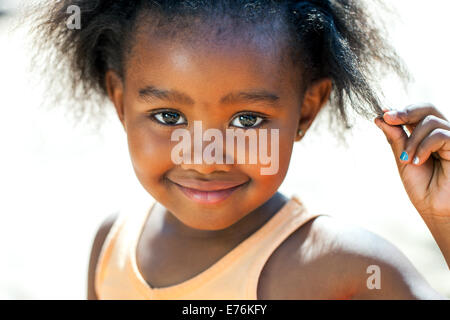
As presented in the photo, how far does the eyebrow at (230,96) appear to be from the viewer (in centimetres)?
149

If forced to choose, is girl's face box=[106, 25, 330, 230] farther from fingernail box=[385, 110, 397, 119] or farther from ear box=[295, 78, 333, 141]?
fingernail box=[385, 110, 397, 119]

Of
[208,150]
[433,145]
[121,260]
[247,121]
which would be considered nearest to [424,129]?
[433,145]

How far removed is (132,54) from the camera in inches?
65.5

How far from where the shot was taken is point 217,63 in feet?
4.85

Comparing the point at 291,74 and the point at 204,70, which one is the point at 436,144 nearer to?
the point at 291,74

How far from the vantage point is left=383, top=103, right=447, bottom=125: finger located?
155cm

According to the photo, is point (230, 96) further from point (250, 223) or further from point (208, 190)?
point (250, 223)

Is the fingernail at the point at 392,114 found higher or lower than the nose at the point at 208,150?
higher

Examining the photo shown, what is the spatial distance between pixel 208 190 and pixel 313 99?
1.41ft

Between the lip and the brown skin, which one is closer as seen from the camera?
the brown skin

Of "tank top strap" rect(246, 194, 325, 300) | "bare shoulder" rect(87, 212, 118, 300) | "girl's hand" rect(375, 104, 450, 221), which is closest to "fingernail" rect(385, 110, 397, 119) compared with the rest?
"girl's hand" rect(375, 104, 450, 221)

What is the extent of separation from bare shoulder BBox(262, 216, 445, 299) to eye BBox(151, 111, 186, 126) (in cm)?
51

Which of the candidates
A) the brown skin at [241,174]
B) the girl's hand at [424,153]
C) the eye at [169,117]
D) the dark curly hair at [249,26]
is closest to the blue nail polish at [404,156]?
the girl's hand at [424,153]
